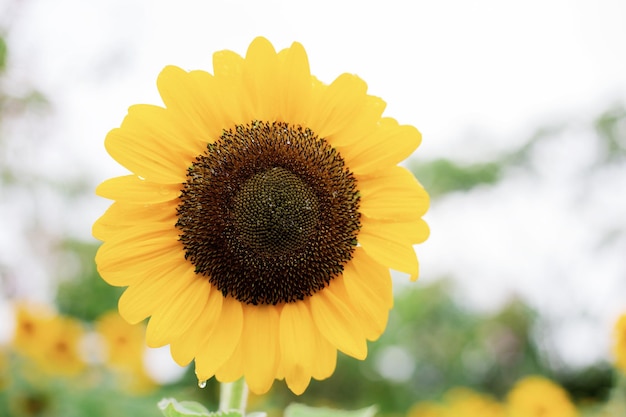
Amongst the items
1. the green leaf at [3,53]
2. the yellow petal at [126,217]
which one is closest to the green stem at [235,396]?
the yellow petal at [126,217]

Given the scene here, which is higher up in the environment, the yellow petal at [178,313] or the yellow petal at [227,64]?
the yellow petal at [227,64]

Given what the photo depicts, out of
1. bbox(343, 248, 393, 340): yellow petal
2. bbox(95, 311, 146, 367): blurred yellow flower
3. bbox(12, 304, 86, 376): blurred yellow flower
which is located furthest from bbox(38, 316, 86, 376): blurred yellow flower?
bbox(343, 248, 393, 340): yellow petal

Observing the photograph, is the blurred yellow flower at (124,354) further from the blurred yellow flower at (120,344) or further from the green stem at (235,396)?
the green stem at (235,396)

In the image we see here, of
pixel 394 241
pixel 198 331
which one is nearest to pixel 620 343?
pixel 394 241

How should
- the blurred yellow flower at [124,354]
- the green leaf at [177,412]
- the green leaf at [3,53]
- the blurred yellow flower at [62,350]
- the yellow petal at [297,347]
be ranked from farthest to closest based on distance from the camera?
the blurred yellow flower at [124,354] → the blurred yellow flower at [62,350] → the green leaf at [3,53] → the yellow petal at [297,347] → the green leaf at [177,412]

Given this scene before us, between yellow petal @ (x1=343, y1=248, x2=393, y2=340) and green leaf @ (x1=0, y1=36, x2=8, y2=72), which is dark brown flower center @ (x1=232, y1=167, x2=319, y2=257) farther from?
green leaf @ (x1=0, y1=36, x2=8, y2=72)

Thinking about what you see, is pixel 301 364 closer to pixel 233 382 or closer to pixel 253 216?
pixel 233 382

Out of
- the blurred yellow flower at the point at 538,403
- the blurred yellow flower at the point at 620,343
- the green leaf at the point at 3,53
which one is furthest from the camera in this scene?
the blurred yellow flower at the point at 538,403
